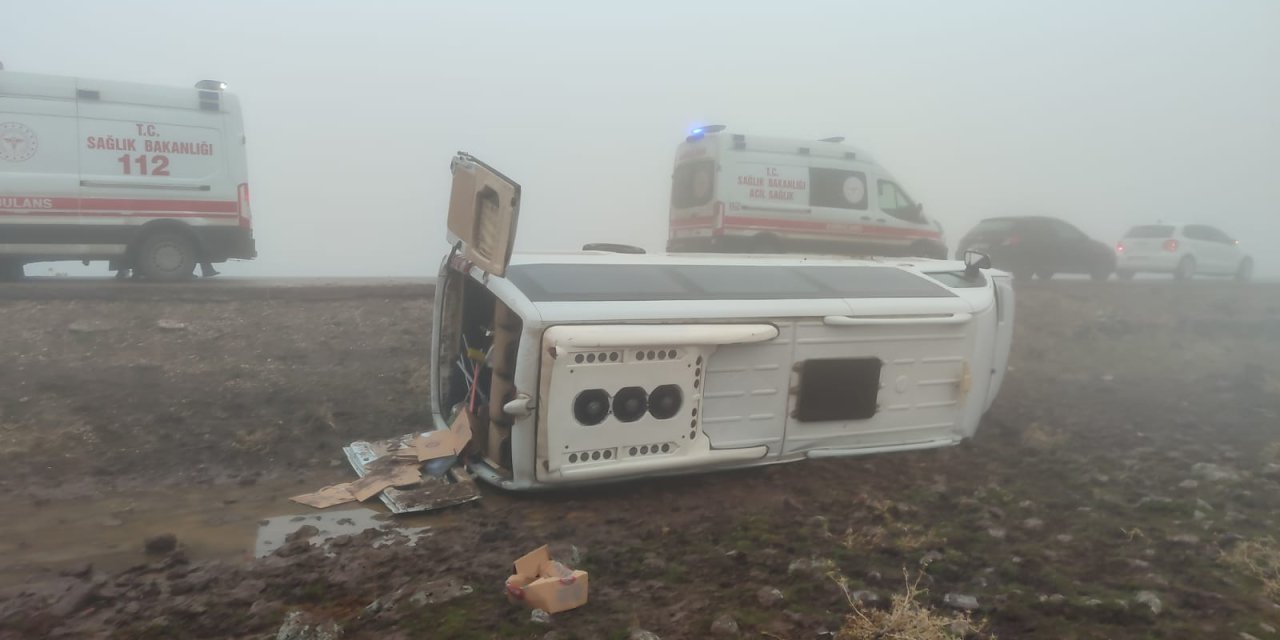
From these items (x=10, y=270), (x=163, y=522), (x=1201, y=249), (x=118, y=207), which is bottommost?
(x=163, y=522)

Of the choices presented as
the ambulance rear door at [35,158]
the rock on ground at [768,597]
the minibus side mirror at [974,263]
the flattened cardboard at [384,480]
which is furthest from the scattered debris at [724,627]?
the ambulance rear door at [35,158]

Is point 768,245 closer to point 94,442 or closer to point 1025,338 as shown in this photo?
point 1025,338

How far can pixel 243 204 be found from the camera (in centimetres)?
1084

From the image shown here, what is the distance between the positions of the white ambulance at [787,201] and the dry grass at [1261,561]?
894 centimetres

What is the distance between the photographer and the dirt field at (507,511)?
3314mm

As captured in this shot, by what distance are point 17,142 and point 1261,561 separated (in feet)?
37.9

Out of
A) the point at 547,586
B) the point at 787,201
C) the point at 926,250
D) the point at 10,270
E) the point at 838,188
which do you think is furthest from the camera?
the point at 926,250

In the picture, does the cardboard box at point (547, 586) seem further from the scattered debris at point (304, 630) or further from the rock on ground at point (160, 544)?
the rock on ground at point (160, 544)

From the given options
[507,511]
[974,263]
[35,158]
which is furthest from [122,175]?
[974,263]

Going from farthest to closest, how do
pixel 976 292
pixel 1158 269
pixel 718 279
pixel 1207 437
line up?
pixel 1158 269 < pixel 1207 437 < pixel 976 292 < pixel 718 279

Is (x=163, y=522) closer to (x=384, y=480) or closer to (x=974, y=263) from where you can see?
(x=384, y=480)

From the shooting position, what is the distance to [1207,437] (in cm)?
670

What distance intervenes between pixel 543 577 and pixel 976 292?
3943 mm

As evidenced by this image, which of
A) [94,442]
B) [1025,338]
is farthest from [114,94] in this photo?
[1025,338]
